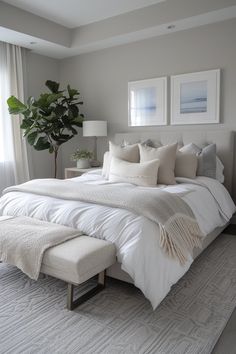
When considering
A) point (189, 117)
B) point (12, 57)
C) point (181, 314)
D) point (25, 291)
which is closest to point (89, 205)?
point (25, 291)

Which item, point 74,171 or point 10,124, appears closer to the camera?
point 10,124

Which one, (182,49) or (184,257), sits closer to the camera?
(184,257)

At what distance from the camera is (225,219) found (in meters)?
3.18

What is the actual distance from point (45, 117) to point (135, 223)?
2807 mm

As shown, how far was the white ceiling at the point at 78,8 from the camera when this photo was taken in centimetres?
361

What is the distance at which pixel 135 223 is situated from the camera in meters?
2.12

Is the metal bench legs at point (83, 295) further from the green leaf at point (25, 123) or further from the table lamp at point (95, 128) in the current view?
the green leaf at point (25, 123)

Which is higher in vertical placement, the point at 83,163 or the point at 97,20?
the point at 97,20

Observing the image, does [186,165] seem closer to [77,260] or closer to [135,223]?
[135,223]

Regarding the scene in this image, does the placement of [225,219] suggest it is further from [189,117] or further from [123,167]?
[189,117]

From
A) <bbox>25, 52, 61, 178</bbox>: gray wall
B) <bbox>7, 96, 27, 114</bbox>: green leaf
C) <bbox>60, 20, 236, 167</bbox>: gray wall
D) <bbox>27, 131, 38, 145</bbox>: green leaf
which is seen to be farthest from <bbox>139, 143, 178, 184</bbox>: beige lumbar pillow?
<bbox>25, 52, 61, 178</bbox>: gray wall

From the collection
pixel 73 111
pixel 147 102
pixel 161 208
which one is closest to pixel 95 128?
pixel 73 111

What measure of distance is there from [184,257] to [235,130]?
7.00ft

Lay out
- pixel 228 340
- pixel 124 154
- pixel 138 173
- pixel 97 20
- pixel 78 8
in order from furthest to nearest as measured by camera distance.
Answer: pixel 97 20 → pixel 78 8 → pixel 124 154 → pixel 138 173 → pixel 228 340
